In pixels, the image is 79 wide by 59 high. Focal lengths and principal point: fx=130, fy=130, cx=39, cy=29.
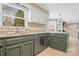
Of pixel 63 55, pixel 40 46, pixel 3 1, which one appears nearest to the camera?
pixel 3 1

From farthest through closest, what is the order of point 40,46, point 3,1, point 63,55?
point 40,46
point 63,55
point 3,1

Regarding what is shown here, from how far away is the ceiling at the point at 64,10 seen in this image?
6.46 ft

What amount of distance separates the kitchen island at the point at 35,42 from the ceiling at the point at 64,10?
28 cm

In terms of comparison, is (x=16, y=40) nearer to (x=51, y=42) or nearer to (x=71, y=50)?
(x=51, y=42)

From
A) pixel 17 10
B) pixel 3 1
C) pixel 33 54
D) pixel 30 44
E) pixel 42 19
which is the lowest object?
pixel 33 54

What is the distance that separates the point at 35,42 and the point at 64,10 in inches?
27.4

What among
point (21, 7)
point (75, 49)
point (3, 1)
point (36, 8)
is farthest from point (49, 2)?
point (75, 49)

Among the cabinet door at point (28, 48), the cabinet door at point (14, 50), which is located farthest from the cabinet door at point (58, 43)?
the cabinet door at point (14, 50)

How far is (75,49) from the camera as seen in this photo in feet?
6.61

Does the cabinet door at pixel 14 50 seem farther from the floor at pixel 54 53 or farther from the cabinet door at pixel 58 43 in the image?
the cabinet door at pixel 58 43

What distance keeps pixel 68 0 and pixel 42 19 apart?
50 cm

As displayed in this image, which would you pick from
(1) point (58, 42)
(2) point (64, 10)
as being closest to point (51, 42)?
(1) point (58, 42)

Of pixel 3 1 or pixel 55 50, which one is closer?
pixel 3 1

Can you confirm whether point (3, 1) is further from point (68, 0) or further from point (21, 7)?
point (68, 0)
